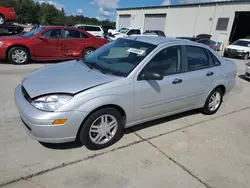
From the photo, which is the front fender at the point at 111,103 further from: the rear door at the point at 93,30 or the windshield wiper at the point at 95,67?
A: the rear door at the point at 93,30

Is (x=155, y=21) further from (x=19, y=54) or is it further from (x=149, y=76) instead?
(x=149, y=76)

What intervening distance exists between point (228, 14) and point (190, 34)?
5.18 metres

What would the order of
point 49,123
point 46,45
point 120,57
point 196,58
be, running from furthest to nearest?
point 46,45 → point 196,58 → point 120,57 → point 49,123

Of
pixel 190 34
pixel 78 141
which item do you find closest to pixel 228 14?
pixel 190 34

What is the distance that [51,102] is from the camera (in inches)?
97.0

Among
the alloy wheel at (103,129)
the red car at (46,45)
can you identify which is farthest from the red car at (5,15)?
the alloy wheel at (103,129)

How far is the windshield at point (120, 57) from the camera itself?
10.0ft

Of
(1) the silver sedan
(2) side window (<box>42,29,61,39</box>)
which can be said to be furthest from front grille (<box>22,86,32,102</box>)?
(2) side window (<box>42,29,61,39</box>)

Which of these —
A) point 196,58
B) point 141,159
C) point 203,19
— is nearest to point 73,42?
point 196,58

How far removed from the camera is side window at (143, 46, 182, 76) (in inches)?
123

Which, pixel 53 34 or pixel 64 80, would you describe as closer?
pixel 64 80

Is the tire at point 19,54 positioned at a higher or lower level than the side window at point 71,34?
lower

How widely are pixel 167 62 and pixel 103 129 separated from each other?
148cm

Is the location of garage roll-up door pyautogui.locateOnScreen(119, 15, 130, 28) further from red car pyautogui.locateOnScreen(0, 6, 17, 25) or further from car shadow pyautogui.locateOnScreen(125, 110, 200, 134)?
car shadow pyautogui.locateOnScreen(125, 110, 200, 134)
